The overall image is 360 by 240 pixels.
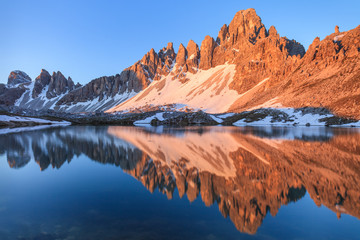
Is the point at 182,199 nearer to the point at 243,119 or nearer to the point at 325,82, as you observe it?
the point at 243,119

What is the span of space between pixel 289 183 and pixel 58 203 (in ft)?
31.8

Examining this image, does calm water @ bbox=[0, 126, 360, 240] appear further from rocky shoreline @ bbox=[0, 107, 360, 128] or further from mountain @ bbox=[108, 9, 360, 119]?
mountain @ bbox=[108, 9, 360, 119]

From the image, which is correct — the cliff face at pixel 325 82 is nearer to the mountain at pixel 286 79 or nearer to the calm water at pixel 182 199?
the mountain at pixel 286 79

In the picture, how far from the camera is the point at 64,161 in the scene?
1736 cm

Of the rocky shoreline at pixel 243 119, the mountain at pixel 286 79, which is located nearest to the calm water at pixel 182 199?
the rocky shoreline at pixel 243 119

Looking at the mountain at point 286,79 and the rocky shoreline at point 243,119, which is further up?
the mountain at point 286,79

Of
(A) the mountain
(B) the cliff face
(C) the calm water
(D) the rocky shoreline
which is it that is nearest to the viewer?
(C) the calm water

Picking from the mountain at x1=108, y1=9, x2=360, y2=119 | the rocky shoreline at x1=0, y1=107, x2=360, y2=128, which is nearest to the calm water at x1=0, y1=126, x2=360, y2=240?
the rocky shoreline at x1=0, y1=107, x2=360, y2=128

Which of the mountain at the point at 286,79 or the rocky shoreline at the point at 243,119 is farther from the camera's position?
the mountain at the point at 286,79

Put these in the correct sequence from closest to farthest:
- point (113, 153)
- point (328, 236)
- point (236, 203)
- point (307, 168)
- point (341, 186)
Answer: point (328, 236)
point (236, 203)
point (341, 186)
point (307, 168)
point (113, 153)

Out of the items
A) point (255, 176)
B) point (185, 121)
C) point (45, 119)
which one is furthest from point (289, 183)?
point (45, 119)

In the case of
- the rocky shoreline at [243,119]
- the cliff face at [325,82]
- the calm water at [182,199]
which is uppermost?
the cliff face at [325,82]

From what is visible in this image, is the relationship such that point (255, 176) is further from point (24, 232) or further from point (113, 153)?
point (113, 153)

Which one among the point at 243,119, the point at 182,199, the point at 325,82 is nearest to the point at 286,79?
the point at 325,82
